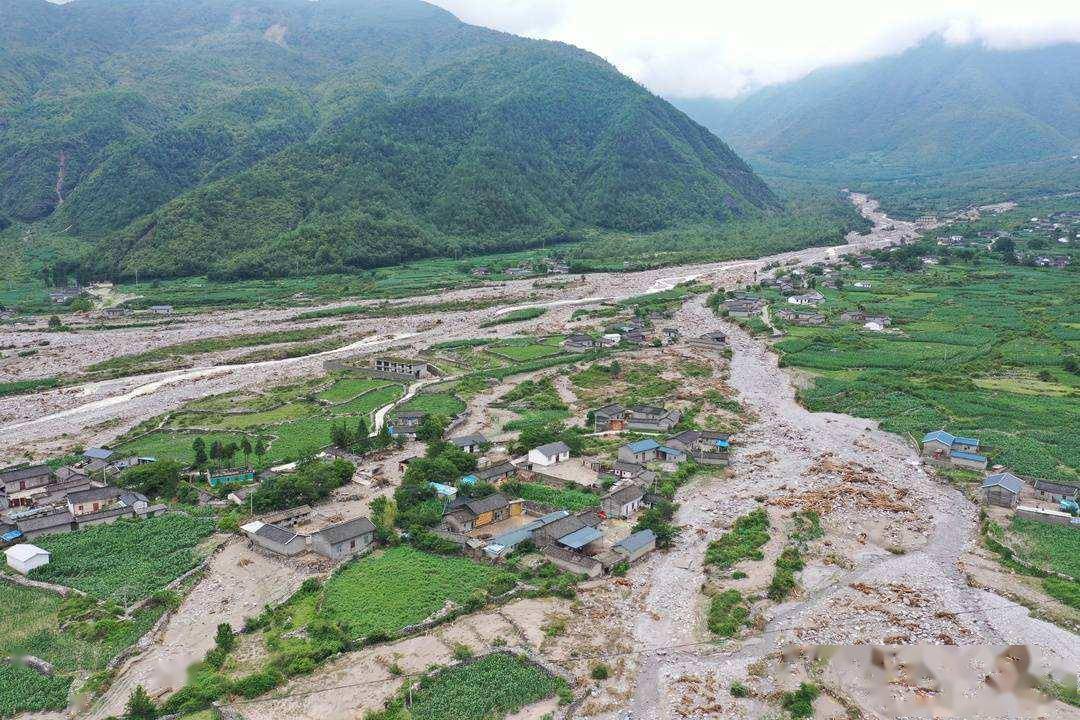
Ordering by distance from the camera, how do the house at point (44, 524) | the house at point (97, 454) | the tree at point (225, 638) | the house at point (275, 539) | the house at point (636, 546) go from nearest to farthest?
the tree at point (225, 638)
the house at point (636, 546)
the house at point (275, 539)
the house at point (44, 524)
the house at point (97, 454)

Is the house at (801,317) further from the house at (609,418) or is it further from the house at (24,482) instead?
the house at (24,482)

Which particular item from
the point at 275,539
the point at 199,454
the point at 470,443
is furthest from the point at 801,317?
the point at 275,539

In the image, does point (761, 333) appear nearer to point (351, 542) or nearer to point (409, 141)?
point (351, 542)

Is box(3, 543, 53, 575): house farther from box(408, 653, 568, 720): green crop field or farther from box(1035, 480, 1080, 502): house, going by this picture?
box(1035, 480, 1080, 502): house

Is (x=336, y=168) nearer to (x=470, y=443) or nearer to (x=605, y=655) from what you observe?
(x=470, y=443)

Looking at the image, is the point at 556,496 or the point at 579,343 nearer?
the point at 556,496

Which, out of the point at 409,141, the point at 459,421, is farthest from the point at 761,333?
the point at 409,141

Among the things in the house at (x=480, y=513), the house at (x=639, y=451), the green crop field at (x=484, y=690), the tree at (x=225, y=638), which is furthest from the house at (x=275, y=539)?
the house at (x=639, y=451)
